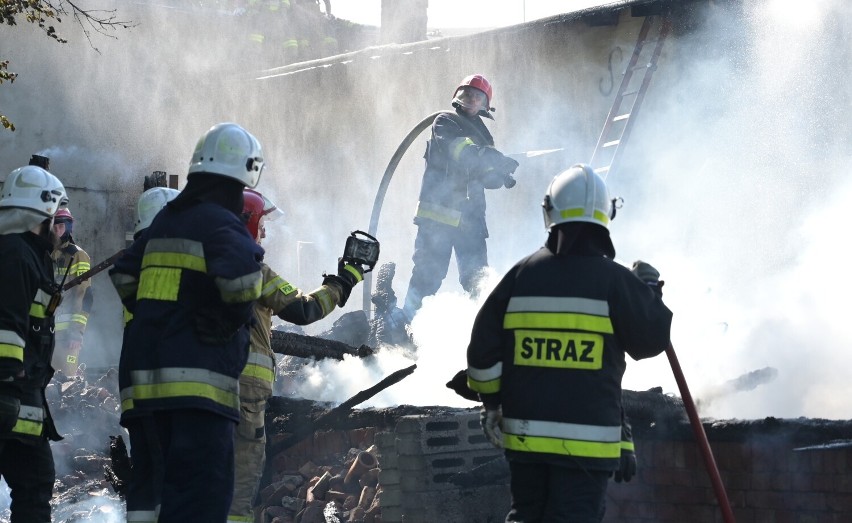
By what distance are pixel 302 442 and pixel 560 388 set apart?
349 centimetres

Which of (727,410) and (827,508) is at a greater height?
(727,410)

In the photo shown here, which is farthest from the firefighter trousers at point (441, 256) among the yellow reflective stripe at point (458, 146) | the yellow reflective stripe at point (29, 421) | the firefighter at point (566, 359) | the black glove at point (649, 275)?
the firefighter at point (566, 359)

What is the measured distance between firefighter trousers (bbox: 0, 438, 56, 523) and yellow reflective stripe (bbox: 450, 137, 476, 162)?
177 inches

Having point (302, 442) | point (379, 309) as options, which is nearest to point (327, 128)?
point (379, 309)

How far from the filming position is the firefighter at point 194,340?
4.14 meters

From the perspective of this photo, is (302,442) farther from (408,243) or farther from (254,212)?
(408,243)

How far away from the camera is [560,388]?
4.12 meters

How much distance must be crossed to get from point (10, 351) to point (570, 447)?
248 centimetres

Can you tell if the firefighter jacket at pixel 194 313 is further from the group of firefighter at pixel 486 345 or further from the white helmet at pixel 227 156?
the white helmet at pixel 227 156

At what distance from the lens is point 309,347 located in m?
8.07

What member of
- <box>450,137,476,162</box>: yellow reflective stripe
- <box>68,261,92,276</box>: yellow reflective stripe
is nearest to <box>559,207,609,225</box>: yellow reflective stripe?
<box>450,137,476,162</box>: yellow reflective stripe

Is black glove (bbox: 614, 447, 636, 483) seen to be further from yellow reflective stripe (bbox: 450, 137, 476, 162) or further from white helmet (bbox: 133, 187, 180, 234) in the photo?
yellow reflective stripe (bbox: 450, 137, 476, 162)

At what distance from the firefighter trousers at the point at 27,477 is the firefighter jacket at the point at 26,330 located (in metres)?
0.10

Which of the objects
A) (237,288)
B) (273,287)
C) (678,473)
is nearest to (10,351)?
(273,287)
